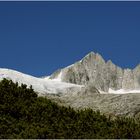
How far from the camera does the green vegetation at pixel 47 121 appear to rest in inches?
839

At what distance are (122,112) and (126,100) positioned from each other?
1.54 meters

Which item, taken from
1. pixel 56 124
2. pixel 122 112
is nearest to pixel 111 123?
pixel 56 124

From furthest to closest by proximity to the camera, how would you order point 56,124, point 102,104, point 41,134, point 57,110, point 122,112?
1. point 102,104
2. point 122,112
3. point 57,110
4. point 56,124
5. point 41,134

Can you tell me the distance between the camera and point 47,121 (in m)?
23.0

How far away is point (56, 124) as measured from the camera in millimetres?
22500

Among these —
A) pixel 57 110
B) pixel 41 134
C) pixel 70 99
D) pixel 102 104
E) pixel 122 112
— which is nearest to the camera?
pixel 41 134

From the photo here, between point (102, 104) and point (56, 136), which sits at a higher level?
point (102, 104)

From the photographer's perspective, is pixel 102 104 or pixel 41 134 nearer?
pixel 41 134

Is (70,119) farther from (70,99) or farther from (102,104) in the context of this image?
(70,99)

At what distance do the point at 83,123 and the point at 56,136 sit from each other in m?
1.92

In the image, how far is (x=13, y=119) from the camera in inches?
922

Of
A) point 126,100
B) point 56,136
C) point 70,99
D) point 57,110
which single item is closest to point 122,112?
point 126,100

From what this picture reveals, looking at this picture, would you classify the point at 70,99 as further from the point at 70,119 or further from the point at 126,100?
the point at 70,119

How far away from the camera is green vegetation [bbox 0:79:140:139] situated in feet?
69.9
